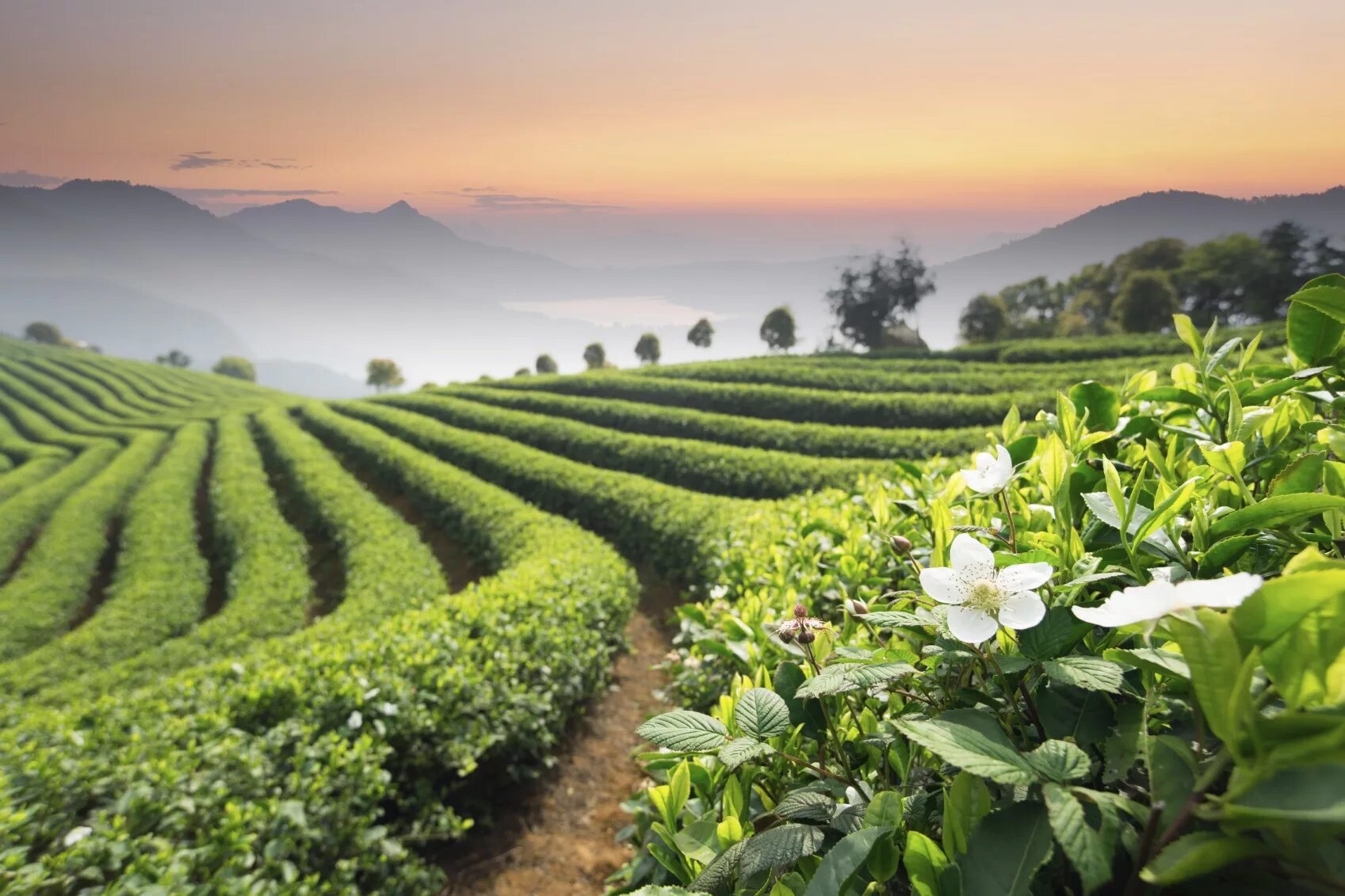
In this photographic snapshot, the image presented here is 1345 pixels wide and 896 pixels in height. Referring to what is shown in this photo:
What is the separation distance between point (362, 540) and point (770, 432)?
8337 millimetres

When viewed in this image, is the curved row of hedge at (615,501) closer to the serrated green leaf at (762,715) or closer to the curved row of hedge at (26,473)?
the serrated green leaf at (762,715)

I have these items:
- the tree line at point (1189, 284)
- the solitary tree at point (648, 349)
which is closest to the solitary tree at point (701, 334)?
the solitary tree at point (648, 349)

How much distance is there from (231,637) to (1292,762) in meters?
9.69

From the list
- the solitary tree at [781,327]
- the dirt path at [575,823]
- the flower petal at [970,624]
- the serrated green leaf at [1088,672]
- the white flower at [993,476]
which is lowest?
the dirt path at [575,823]

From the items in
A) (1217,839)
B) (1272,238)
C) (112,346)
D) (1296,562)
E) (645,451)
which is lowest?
(645,451)

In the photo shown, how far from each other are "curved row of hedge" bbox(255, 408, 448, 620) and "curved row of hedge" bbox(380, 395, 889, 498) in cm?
414

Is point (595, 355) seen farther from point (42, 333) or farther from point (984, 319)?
point (42, 333)

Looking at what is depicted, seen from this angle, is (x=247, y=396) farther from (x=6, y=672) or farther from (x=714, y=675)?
(x=714, y=675)

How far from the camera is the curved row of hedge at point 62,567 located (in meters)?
9.99

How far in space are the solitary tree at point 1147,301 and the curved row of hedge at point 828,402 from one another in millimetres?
17435

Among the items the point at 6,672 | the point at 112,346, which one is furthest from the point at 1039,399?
the point at 112,346

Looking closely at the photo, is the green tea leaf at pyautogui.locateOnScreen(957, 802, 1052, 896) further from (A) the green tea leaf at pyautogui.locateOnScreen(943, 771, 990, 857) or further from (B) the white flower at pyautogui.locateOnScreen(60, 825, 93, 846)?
(B) the white flower at pyautogui.locateOnScreen(60, 825, 93, 846)

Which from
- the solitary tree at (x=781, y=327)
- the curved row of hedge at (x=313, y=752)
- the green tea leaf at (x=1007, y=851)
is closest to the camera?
the green tea leaf at (x=1007, y=851)

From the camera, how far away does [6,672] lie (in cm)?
805
